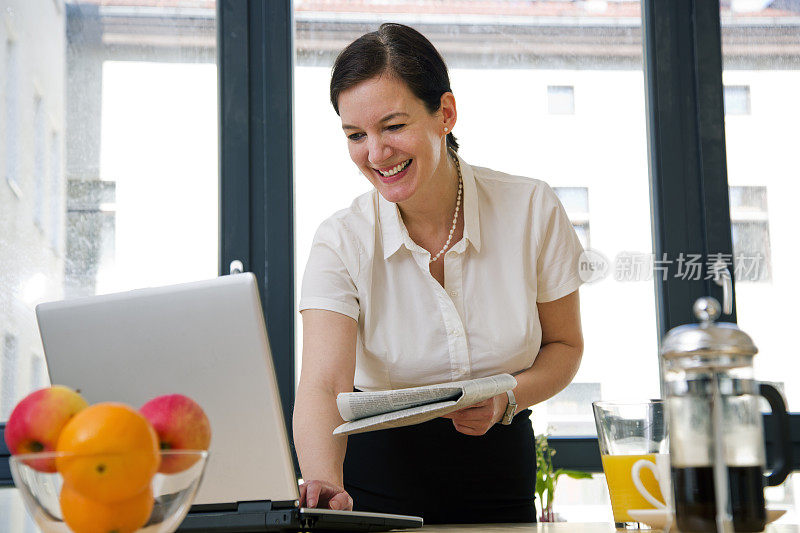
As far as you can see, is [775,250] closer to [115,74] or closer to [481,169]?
[481,169]

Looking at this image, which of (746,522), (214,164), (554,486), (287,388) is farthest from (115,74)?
(746,522)

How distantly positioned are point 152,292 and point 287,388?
1.47m

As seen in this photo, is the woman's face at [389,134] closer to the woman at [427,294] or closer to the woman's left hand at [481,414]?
the woman at [427,294]

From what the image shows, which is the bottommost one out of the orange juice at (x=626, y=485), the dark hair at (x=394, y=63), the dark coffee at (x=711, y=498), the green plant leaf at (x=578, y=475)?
the green plant leaf at (x=578, y=475)

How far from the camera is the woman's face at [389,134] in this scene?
67.7 inches

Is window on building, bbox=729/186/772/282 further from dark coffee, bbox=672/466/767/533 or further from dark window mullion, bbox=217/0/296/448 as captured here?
dark coffee, bbox=672/466/767/533

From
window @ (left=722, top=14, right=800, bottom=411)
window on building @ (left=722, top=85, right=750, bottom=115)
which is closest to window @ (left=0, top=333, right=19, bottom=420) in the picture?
window @ (left=722, top=14, right=800, bottom=411)

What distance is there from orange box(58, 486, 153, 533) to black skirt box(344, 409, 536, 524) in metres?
1.10

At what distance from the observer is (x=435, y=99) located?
70.7 inches

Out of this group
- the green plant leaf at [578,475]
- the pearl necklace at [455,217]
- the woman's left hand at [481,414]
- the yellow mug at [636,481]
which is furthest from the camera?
the green plant leaf at [578,475]

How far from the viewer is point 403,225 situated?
5.97 ft

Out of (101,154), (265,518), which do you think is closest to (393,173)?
(265,518)

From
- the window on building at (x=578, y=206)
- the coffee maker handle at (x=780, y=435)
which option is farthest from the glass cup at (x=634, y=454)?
the window on building at (x=578, y=206)

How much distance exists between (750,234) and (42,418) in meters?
2.47
